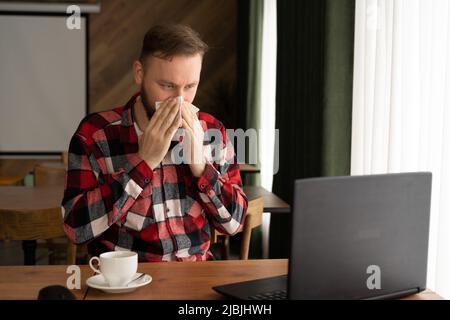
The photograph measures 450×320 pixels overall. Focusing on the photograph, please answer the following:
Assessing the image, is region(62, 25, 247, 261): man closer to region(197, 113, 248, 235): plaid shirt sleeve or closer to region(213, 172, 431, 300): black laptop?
region(197, 113, 248, 235): plaid shirt sleeve

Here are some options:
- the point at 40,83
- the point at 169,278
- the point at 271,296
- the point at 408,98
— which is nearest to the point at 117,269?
the point at 169,278

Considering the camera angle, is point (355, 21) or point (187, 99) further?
point (355, 21)

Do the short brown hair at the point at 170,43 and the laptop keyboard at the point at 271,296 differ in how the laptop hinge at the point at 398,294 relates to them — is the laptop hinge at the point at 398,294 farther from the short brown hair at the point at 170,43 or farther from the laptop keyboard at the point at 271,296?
the short brown hair at the point at 170,43

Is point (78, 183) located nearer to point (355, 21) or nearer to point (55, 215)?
point (55, 215)

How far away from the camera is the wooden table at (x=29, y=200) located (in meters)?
2.76

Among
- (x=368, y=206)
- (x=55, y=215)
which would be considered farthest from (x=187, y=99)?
(x=55, y=215)

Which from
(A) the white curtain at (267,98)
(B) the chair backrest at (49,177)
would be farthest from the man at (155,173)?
(A) the white curtain at (267,98)

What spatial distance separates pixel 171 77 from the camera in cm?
169

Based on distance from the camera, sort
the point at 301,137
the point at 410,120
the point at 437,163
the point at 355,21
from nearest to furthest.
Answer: the point at 437,163, the point at 410,120, the point at 355,21, the point at 301,137

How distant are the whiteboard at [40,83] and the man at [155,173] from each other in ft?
15.9

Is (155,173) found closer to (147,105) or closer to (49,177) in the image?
(147,105)

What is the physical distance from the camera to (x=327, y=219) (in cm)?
110

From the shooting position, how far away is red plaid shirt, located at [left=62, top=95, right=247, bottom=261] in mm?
1699
